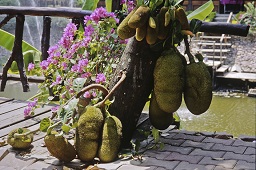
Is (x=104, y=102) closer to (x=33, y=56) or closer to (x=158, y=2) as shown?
(x=158, y=2)

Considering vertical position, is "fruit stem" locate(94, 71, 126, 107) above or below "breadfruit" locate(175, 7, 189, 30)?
below

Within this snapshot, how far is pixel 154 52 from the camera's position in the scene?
2387 millimetres

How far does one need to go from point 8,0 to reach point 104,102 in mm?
8674

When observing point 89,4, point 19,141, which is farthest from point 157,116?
point 89,4

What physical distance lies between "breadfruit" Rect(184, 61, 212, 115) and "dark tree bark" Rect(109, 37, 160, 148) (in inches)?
8.8

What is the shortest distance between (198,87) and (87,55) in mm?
818

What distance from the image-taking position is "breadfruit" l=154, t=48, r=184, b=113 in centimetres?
224

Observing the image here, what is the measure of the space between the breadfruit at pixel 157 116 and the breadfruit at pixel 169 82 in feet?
0.30

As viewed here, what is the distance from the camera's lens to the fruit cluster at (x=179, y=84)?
2244mm

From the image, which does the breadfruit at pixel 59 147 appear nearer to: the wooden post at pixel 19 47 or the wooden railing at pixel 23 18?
the wooden railing at pixel 23 18

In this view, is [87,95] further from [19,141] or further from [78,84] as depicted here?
[19,141]

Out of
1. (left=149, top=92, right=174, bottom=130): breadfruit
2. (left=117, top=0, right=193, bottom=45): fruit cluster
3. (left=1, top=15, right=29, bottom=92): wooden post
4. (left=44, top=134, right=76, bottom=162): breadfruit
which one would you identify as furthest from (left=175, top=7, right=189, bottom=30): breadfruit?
(left=1, top=15, right=29, bottom=92): wooden post

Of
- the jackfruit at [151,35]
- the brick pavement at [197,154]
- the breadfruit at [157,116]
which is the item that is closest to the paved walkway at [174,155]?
the brick pavement at [197,154]

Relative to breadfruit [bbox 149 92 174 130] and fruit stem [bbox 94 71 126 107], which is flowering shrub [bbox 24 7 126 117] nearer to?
fruit stem [bbox 94 71 126 107]
